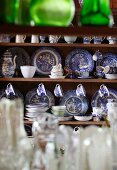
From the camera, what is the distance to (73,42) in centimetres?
315

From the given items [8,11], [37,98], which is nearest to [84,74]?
[37,98]

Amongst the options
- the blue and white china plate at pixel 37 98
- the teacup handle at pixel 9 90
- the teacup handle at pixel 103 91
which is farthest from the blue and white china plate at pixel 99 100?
the teacup handle at pixel 9 90

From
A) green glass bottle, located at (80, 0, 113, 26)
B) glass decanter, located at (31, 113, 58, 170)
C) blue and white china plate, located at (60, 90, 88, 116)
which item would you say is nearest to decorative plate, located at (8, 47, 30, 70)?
blue and white china plate, located at (60, 90, 88, 116)

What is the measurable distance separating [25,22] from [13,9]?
5cm

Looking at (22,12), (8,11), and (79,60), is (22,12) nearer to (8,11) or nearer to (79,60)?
(8,11)

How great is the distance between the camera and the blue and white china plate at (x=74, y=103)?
3.21 meters

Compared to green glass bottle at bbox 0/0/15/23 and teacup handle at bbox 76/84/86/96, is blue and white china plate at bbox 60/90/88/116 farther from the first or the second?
green glass bottle at bbox 0/0/15/23

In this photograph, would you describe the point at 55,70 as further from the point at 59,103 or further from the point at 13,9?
the point at 13,9

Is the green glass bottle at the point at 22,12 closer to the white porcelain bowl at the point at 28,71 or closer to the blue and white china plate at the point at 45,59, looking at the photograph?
the white porcelain bowl at the point at 28,71

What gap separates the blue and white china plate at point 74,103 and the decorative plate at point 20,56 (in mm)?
479

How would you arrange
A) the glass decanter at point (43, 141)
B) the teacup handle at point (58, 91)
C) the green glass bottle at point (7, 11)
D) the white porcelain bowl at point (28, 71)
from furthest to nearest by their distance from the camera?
the teacup handle at point (58, 91) < the white porcelain bowl at point (28, 71) < the green glass bottle at point (7, 11) < the glass decanter at point (43, 141)

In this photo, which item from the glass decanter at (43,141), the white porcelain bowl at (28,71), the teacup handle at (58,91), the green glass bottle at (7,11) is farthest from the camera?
the teacup handle at (58,91)

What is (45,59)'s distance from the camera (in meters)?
3.26

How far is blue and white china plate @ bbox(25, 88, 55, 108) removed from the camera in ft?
10.6
